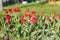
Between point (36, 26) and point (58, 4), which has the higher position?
point (36, 26)

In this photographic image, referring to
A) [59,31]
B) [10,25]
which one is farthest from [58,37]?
[10,25]

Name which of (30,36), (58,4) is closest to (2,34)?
(30,36)

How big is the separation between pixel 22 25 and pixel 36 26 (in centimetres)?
28

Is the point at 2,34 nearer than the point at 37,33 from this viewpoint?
No

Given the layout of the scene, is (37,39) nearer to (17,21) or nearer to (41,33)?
(41,33)

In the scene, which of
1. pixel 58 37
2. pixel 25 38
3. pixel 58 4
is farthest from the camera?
pixel 58 4

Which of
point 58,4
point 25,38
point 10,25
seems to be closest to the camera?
point 25,38

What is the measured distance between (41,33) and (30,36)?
20 centimetres

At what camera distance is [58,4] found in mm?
24578

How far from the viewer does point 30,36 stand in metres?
4.57

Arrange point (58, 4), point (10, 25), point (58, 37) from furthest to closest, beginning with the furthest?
point (58, 4), point (10, 25), point (58, 37)

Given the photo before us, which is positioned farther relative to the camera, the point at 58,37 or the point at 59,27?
the point at 59,27

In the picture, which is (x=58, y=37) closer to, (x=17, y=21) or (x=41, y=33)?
(x=41, y=33)

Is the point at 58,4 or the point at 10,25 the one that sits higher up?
the point at 10,25
